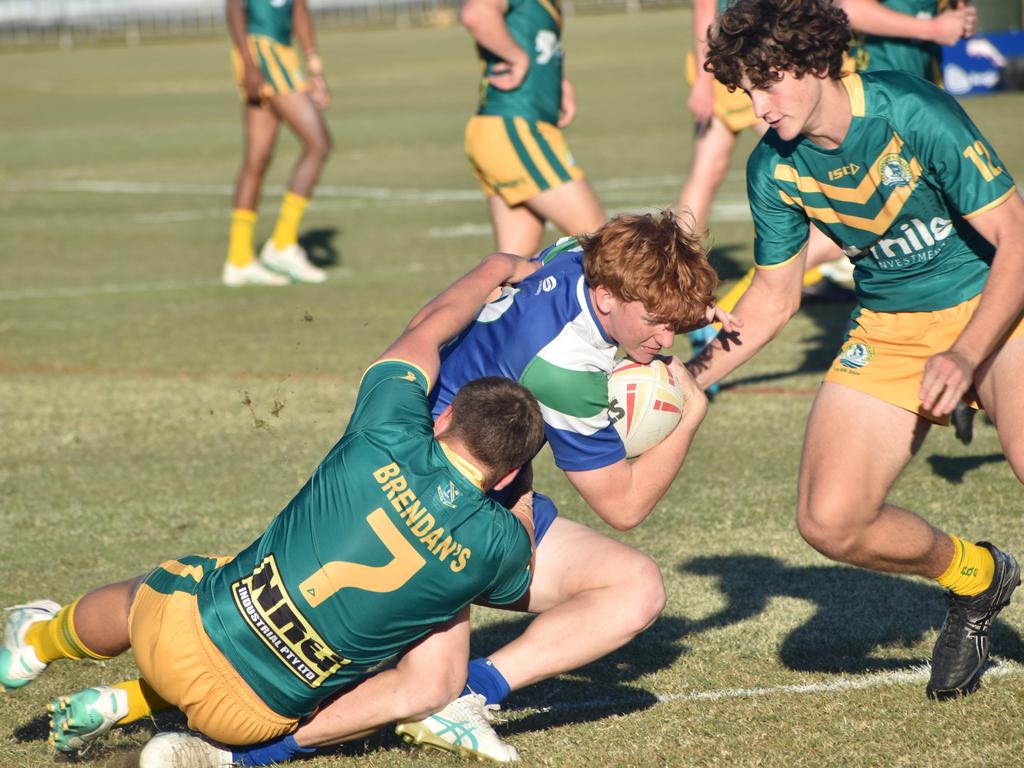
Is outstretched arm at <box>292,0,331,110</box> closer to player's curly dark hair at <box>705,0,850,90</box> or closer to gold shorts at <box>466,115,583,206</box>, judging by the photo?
gold shorts at <box>466,115,583,206</box>

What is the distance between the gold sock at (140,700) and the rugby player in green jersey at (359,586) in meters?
0.03

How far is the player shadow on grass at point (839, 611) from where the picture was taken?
4.83 metres

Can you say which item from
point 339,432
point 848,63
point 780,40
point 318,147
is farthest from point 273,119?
→ point 780,40

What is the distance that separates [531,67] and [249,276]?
4.52m

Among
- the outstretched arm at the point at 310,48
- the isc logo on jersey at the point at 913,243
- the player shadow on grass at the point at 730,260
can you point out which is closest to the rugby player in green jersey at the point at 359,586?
the isc logo on jersey at the point at 913,243

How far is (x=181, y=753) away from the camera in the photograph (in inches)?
156

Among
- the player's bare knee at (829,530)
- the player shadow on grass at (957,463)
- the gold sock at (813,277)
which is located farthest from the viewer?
the gold sock at (813,277)

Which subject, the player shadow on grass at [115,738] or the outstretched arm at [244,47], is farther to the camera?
the outstretched arm at [244,47]

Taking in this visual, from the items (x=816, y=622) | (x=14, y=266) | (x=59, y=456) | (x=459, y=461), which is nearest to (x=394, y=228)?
(x=14, y=266)

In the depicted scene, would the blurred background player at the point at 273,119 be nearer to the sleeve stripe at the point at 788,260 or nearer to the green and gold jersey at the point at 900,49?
the green and gold jersey at the point at 900,49

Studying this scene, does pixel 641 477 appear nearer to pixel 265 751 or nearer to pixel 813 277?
pixel 265 751

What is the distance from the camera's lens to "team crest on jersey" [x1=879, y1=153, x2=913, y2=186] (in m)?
4.38

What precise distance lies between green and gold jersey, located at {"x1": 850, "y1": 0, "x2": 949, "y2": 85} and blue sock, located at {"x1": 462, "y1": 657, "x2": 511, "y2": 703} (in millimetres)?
5225

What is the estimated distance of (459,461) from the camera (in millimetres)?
3863
